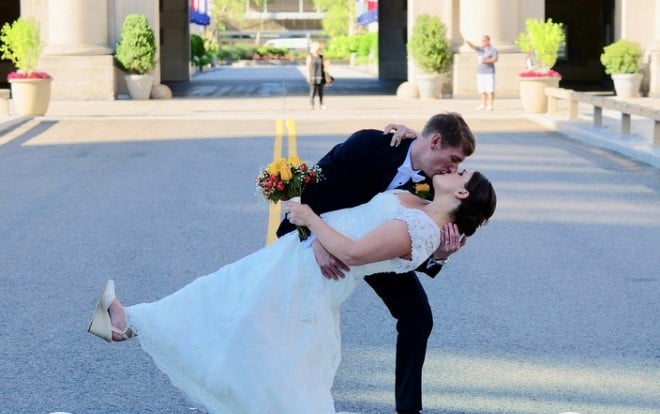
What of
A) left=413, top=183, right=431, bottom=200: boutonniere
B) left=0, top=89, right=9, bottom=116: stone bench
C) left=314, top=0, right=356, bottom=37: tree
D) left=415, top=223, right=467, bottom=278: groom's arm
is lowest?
left=0, top=89, right=9, bottom=116: stone bench

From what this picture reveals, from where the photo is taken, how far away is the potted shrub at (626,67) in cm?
3866

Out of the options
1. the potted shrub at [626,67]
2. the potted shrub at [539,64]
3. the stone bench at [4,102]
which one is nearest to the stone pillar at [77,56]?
the stone bench at [4,102]

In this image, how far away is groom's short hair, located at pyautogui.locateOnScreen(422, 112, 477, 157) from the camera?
5852 millimetres

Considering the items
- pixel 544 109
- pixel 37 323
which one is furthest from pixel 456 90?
pixel 37 323

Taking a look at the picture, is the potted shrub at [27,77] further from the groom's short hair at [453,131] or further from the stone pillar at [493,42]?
the groom's short hair at [453,131]

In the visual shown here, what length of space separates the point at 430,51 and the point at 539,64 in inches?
180

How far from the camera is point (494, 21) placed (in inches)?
1587

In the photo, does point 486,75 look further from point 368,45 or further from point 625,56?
point 368,45

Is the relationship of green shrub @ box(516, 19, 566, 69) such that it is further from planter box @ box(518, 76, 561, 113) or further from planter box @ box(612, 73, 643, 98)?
planter box @ box(612, 73, 643, 98)

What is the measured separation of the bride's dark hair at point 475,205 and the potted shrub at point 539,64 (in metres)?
27.6

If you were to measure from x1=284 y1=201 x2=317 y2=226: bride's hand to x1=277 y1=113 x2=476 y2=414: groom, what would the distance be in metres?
0.12

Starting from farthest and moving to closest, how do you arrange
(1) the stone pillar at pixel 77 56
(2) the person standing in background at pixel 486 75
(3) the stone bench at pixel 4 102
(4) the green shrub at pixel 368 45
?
(4) the green shrub at pixel 368 45
(1) the stone pillar at pixel 77 56
(2) the person standing in background at pixel 486 75
(3) the stone bench at pixel 4 102

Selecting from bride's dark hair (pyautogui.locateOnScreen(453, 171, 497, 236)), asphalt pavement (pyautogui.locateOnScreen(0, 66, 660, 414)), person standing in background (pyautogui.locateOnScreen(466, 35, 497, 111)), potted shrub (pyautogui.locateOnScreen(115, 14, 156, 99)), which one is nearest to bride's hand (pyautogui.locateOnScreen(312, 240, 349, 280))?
bride's dark hair (pyautogui.locateOnScreen(453, 171, 497, 236))

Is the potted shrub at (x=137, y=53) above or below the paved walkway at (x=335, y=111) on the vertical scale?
above
